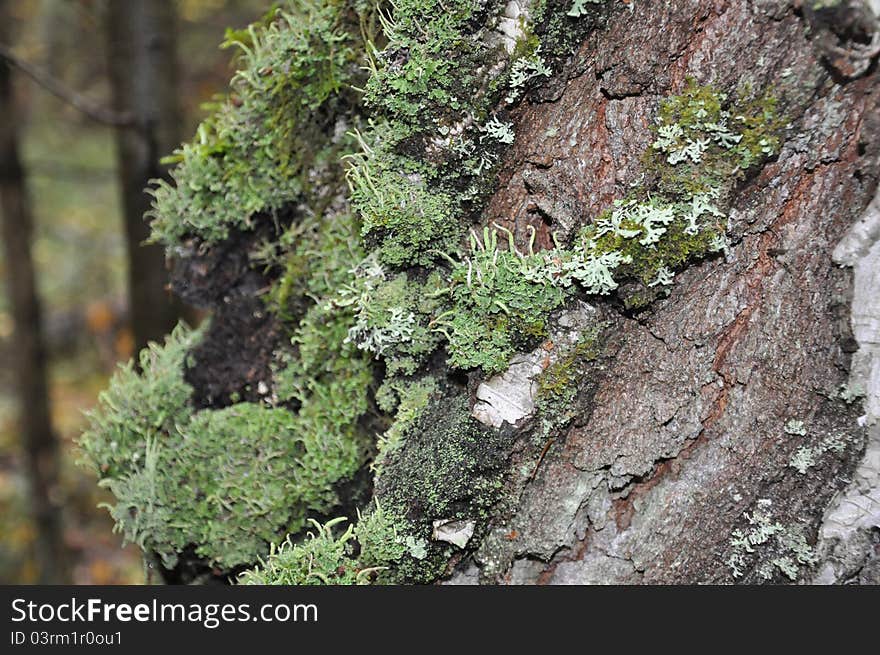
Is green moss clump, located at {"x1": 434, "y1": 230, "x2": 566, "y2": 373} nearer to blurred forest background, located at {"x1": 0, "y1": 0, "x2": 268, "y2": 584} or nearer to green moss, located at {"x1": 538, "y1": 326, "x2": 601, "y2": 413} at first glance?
green moss, located at {"x1": 538, "y1": 326, "x2": 601, "y2": 413}

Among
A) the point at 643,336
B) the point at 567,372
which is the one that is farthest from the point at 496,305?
the point at 643,336

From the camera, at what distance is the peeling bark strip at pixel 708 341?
4.28 feet

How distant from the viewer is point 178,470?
6.01ft

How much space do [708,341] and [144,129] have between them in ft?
9.69

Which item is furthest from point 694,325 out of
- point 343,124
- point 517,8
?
point 343,124

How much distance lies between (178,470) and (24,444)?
3.64 m

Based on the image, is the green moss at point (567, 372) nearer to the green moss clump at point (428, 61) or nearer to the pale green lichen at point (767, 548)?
the pale green lichen at point (767, 548)

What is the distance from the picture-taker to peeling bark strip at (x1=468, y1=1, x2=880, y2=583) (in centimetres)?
130

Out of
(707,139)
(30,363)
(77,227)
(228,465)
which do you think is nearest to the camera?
(707,139)

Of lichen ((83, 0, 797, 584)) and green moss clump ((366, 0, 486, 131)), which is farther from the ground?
green moss clump ((366, 0, 486, 131))

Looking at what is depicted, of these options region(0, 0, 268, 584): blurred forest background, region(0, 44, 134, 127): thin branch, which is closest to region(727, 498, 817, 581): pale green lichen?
region(0, 0, 268, 584): blurred forest background

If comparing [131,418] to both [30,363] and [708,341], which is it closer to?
[708,341]

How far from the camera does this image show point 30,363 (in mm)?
4496

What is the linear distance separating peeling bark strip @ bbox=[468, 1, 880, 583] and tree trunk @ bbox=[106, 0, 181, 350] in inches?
98.3
